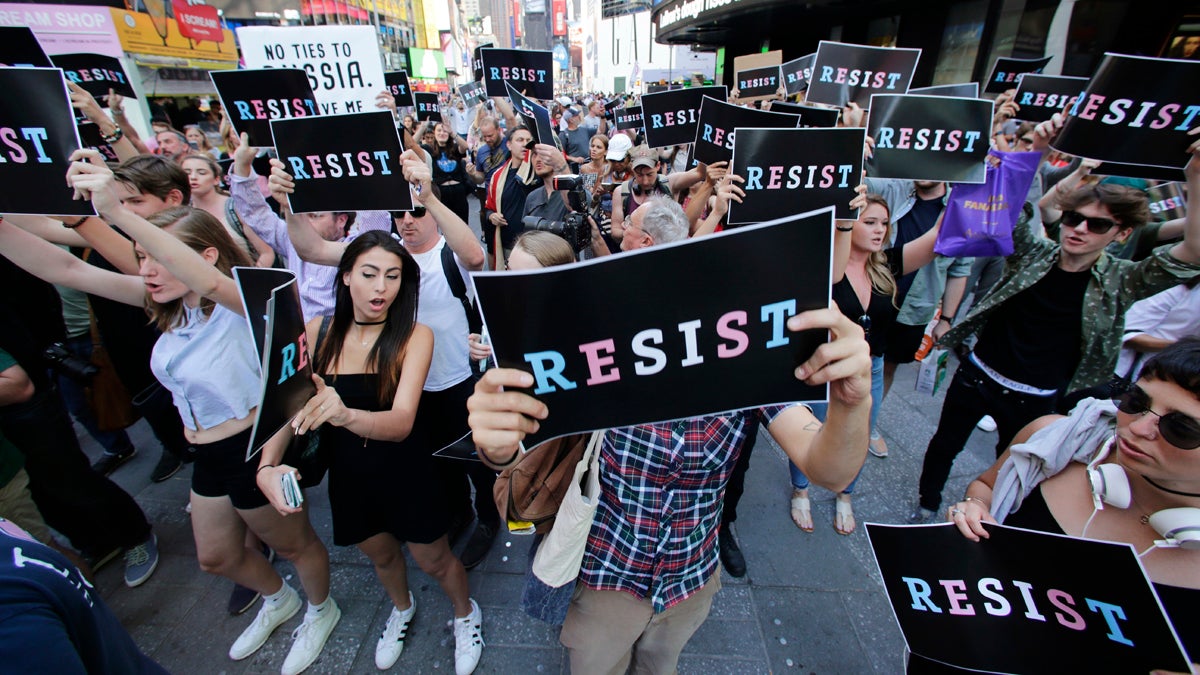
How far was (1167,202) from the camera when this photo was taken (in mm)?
3824

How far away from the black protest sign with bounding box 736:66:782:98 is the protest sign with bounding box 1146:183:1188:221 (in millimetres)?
4445

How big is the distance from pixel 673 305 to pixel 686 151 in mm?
7277

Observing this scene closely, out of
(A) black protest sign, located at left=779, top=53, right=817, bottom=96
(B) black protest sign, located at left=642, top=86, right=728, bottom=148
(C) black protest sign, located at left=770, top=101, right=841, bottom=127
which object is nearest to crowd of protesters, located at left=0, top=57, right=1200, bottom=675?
(C) black protest sign, located at left=770, top=101, right=841, bottom=127

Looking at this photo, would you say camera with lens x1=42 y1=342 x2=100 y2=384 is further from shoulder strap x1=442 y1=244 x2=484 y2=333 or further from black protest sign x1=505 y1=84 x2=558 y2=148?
black protest sign x1=505 y1=84 x2=558 y2=148

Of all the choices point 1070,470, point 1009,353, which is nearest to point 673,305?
point 1070,470

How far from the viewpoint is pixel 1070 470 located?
172cm

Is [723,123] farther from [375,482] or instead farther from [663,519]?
[375,482]

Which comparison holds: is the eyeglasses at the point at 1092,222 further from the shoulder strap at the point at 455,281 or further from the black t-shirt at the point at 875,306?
the shoulder strap at the point at 455,281

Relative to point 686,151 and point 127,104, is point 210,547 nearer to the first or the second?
point 686,151

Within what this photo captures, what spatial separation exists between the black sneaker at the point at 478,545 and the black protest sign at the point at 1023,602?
8.09 feet

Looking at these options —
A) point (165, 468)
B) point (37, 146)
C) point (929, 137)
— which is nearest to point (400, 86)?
point (165, 468)

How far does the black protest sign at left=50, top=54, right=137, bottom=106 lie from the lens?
5020 mm

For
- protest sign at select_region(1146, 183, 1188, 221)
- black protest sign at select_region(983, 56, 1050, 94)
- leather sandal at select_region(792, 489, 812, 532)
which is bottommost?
leather sandal at select_region(792, 489, 812, 532)

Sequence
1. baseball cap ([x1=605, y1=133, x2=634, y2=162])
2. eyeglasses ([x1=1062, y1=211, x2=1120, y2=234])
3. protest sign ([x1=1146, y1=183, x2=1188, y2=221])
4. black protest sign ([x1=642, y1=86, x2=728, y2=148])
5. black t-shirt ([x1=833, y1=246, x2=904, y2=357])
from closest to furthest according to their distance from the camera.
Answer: eyeglasses ([x1=1062, y1=211, x2=1120, y2=234]) → black t-shirt ([x1=833, y1=246, x2=904, y2=357]) → protest sign ([x1=1146, y1=183, x2=1188, y2=221]) → black protest sign ([x1=642, y1=86, x2=728, y2=148]) → baseball cap ([x1=605, y1=133, x2=634, y2=162])
